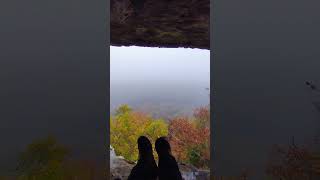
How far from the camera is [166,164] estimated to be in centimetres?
374

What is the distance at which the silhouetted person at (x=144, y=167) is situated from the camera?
12.1ft

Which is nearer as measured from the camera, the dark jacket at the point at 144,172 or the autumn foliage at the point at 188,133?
the dark jacket at the point at 144,172

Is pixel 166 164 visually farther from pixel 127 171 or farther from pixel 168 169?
pixel 127 171

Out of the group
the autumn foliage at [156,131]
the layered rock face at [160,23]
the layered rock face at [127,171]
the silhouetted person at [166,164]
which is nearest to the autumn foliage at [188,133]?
the autumn foliage at [156,131]

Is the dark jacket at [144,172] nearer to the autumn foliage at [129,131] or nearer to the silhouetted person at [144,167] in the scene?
the silhouetted person at [144,167]

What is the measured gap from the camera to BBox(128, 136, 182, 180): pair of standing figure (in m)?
3.67

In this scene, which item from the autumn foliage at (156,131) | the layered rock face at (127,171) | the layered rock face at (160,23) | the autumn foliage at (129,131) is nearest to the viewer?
the layered rock face at (160,23)

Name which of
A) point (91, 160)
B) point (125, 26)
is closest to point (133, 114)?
point (125, 26)

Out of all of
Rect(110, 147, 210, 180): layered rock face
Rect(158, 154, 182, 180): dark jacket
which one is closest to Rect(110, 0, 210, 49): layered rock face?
Rect(158, 154, 182, 180): dark jacket

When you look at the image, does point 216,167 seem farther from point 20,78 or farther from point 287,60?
point 20,78

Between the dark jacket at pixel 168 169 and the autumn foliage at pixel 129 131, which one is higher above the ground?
the dark jacket at pixel 168 169

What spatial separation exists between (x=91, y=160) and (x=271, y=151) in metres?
1.47

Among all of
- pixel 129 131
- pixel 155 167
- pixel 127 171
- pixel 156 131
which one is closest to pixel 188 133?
pixel 156 131

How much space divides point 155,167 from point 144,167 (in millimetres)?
109
